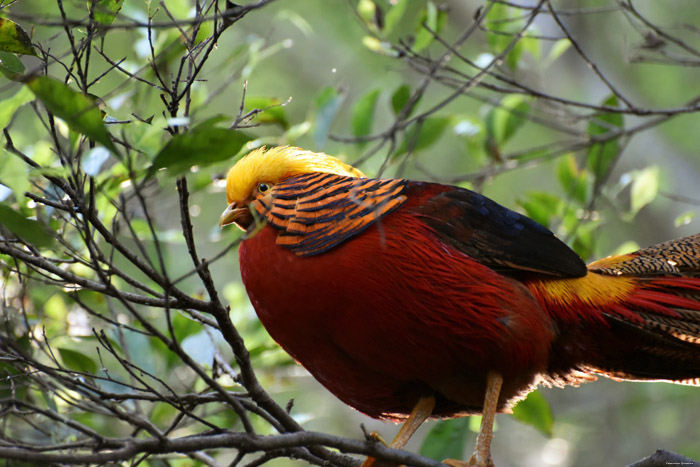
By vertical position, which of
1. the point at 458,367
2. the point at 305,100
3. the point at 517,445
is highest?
the point at 305,100

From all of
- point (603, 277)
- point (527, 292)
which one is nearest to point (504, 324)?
point (527, 292)

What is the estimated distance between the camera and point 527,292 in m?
3.26

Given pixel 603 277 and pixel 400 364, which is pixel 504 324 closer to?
pixel 400 364

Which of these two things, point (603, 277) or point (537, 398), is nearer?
point (603, 277)

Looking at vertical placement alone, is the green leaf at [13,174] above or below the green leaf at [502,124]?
below

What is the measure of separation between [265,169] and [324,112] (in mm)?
1374

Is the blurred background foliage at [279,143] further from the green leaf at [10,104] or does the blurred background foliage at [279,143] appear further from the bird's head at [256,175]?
the bird's head at [256,175]

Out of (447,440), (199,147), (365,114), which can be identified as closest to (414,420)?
(447,440)

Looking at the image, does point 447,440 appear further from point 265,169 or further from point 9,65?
point 9,65

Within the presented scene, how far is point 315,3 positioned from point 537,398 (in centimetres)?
823

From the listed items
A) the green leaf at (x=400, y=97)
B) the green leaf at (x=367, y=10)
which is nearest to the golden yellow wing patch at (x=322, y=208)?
the green leaf at (x=400, y=97)

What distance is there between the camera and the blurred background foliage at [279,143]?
2422 mm

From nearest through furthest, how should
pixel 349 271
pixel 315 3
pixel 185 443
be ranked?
pixel 185 443 → pixel 349 271 → pixel 315 3

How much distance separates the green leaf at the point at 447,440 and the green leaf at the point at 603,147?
1.82 meters
